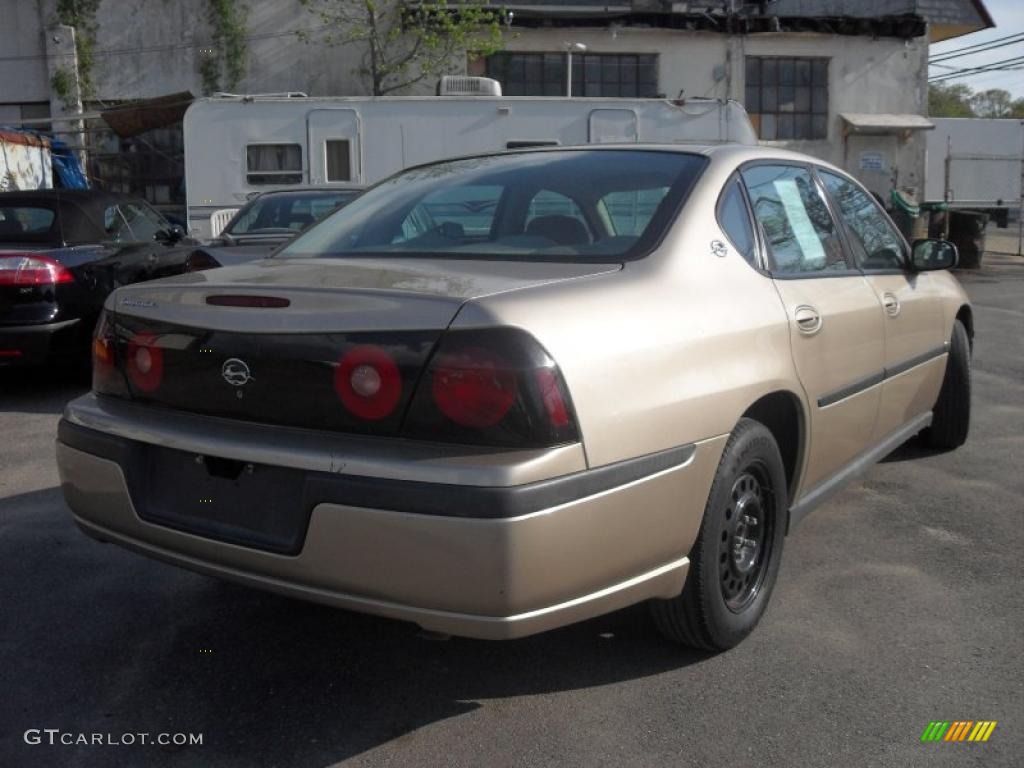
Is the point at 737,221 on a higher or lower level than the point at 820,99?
lower

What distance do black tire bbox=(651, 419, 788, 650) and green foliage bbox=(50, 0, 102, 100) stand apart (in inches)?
767

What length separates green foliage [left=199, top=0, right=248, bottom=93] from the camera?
19281 mm

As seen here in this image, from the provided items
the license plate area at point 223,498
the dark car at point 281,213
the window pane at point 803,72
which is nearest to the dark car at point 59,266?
the dark car at point 281,213

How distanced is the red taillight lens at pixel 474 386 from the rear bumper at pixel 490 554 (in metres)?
0.18

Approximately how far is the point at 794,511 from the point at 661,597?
0.90 m

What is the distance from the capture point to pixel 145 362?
2.89 metres

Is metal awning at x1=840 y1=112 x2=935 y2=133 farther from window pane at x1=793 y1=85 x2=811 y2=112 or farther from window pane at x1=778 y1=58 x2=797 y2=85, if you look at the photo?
window pane at x1=778 y1=58 x2=797 y2=85

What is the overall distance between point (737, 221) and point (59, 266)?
5.32 m

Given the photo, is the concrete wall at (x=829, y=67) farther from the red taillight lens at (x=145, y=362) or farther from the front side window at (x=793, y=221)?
the red taillight lens at (x=145, y=362)

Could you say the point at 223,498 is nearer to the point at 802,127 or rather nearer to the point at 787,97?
the point at 787,97

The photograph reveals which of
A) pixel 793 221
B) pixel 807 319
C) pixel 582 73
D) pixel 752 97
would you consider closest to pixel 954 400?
pixel 793 221

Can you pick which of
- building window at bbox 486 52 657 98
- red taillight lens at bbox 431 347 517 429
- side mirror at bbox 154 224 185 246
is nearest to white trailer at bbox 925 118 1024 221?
building window at bbox 486 52 657 98

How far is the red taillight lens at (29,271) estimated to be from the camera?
6.77 meters

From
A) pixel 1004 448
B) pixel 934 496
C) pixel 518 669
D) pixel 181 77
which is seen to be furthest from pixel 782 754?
pixel 181 77
